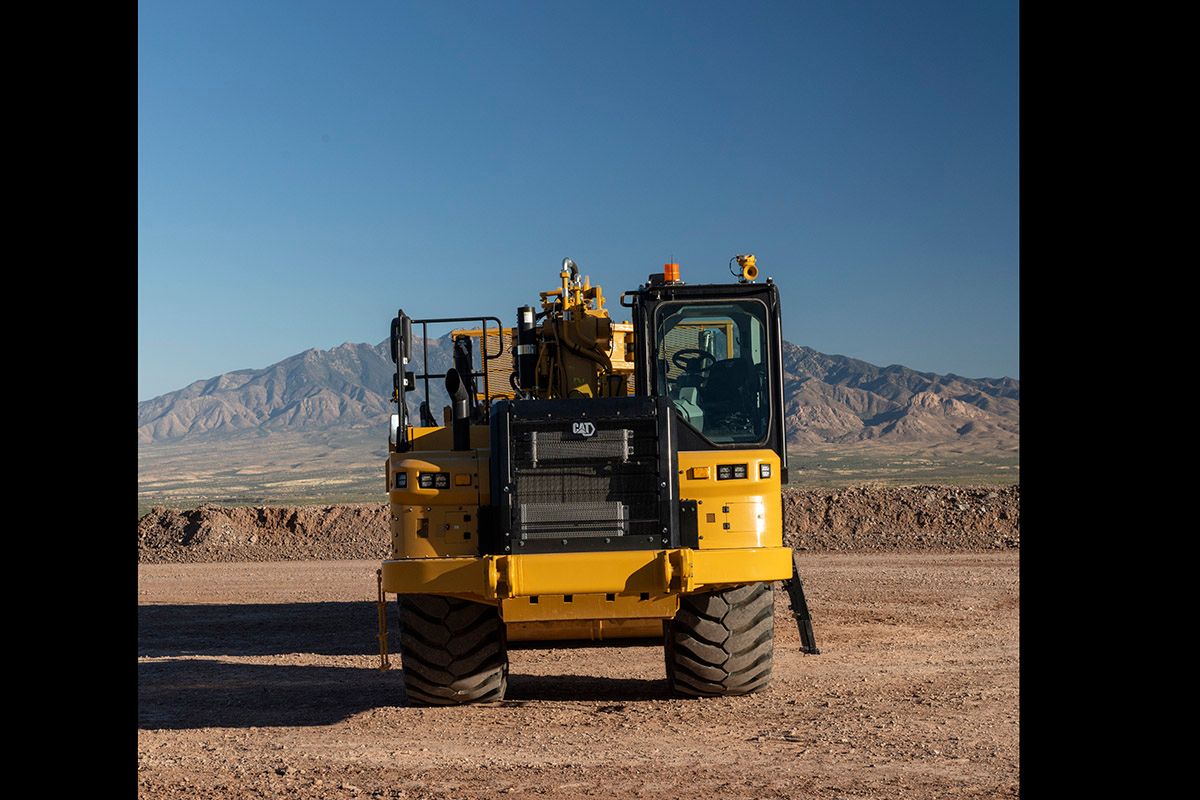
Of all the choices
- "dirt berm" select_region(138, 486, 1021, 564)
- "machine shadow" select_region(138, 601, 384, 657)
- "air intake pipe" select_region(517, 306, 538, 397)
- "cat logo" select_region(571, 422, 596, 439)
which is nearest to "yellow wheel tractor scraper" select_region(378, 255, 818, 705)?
"cat logo" select_region(571, 422, 596, 439)

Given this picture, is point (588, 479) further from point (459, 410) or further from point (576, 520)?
point (459, 410)

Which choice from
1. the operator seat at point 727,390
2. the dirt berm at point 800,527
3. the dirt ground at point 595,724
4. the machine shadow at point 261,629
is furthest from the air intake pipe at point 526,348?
the dirt berm at point 800,527

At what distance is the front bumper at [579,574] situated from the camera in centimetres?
970

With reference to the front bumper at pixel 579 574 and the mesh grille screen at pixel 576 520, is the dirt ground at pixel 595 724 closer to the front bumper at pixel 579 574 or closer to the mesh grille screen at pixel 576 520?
the front bumper at pixel 579 574

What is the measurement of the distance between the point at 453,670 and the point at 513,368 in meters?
3.59

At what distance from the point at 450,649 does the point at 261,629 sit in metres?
9.16

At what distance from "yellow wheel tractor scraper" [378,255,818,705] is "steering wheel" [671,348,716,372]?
0.09 ft

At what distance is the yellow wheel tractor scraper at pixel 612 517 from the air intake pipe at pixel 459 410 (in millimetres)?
16

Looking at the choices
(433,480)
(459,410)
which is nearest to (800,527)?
(459,410)

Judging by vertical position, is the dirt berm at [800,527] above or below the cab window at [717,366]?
below
